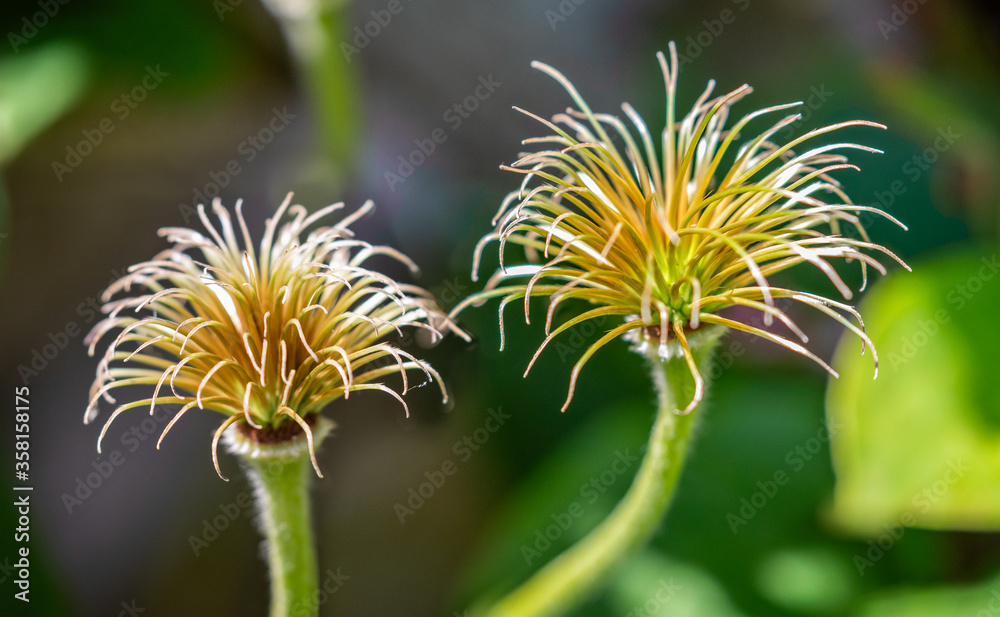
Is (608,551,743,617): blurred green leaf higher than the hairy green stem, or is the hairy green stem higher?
the hairy green stem

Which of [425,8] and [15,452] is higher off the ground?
[425,8]

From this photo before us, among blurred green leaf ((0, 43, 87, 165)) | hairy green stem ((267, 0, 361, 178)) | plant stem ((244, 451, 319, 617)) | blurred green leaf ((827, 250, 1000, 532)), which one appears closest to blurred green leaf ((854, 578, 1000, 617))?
blurred green leaf ((827, 250, 1000, 532))

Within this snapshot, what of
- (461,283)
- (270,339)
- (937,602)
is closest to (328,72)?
(461,283)

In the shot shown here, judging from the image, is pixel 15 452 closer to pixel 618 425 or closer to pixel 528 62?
pixel 618 425

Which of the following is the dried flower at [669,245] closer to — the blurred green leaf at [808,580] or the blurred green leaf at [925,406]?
the blurred green leaf at [925,406]

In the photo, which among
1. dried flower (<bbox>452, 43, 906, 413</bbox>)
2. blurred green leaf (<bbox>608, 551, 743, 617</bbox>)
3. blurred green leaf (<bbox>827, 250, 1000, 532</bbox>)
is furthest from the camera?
blurred green leaf (<bbox>608, 551, 743, 617</bbox>)

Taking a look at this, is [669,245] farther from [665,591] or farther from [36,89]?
[36,89]

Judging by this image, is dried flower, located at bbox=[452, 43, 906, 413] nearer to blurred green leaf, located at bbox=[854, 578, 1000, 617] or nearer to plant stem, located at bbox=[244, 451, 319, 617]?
plant stem, located at bbox=[244, 451, 319, 617]

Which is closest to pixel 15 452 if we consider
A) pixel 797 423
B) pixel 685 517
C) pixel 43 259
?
pixel 43 259
